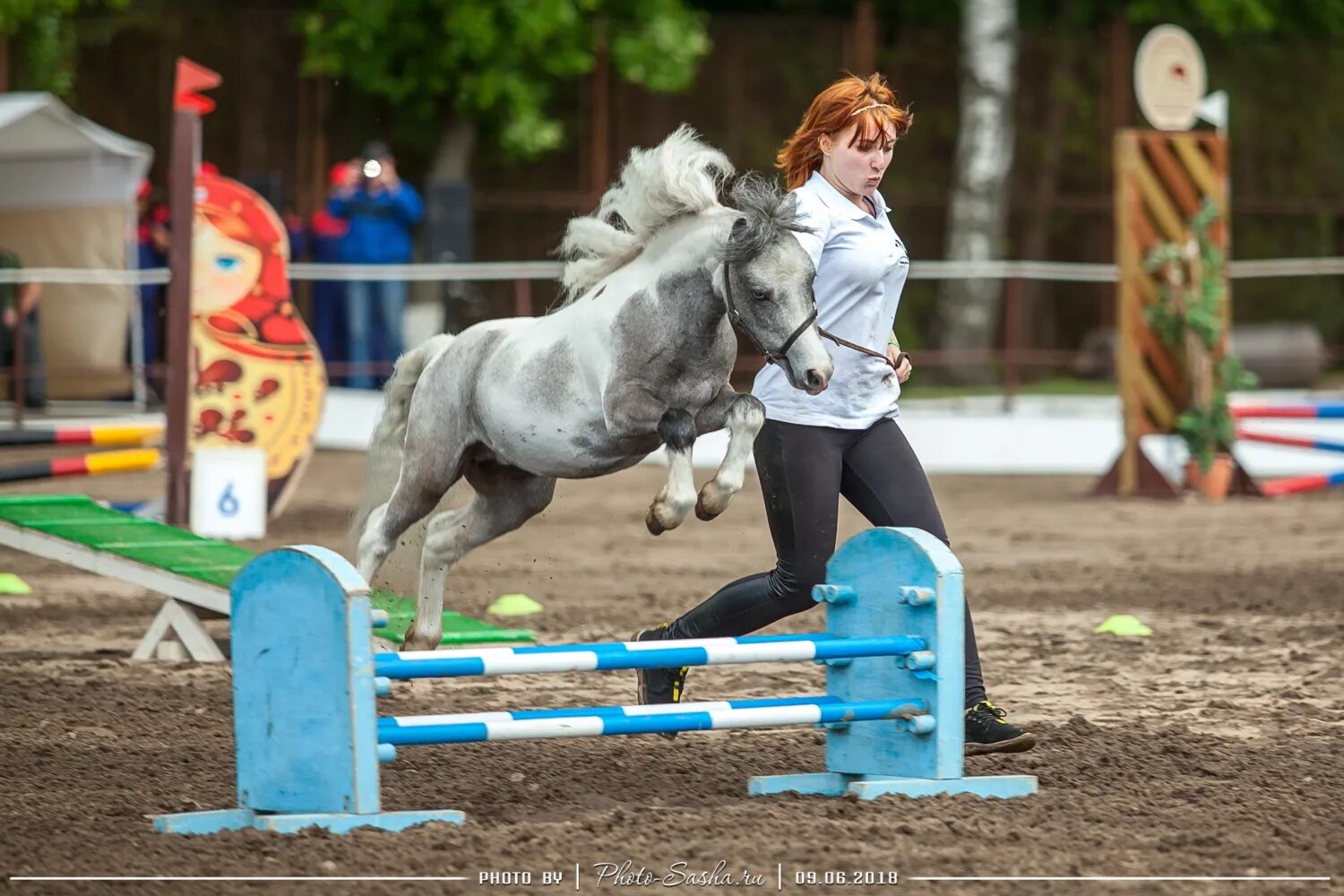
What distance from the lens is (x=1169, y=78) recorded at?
12352 millimetres

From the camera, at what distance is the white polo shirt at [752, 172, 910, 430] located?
4.95 meters

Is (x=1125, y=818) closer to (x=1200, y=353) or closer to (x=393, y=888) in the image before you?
(x=393, y=888)

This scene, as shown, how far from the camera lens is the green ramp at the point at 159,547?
20.2ft

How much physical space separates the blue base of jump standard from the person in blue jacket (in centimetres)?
1073

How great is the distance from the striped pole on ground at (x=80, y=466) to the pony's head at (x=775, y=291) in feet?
15.2

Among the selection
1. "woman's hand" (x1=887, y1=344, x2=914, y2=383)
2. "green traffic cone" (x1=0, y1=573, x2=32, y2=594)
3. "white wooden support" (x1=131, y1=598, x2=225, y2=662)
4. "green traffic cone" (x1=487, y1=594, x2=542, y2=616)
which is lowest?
"green traffic cone" (x1=0, y1=573, x2=32, y2=594)

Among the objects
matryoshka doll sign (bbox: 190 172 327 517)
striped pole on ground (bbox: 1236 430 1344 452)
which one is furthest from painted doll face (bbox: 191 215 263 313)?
striped pole on ground (bbox: 1236 430 1344 452)

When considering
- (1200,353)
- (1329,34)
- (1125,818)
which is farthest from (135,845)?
(1329,34)

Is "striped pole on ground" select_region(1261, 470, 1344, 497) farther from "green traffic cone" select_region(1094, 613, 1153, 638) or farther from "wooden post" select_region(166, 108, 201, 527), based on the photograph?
"wooden post" select_region(166, 108, 201, 527)

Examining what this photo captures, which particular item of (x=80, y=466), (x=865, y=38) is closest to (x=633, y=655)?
(x=80, y=466)

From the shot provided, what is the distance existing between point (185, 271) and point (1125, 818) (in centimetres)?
666

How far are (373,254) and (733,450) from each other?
1090 centimetres

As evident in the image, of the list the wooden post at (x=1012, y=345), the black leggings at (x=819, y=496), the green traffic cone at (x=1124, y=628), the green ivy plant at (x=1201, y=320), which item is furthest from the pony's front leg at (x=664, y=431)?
the wooden post at (x=1012, y=345)

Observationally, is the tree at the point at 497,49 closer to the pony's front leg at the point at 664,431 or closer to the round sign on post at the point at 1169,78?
the round sign on post at the point at 1169,78
